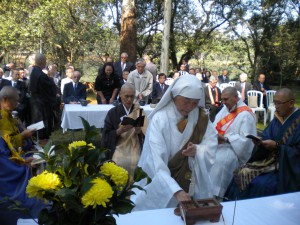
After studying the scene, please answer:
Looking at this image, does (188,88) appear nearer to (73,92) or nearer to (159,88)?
(73,92)

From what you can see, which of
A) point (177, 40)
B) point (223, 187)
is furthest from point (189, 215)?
point (177, 40)

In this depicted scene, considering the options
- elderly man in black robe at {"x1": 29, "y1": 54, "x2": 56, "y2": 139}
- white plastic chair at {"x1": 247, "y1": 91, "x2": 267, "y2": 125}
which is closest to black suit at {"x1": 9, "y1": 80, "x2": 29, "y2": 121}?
elderly man in black robe at {"x1": 29, "y1": 54, "x2": 56, "y2": 139}

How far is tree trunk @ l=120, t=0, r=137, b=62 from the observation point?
11562 mm

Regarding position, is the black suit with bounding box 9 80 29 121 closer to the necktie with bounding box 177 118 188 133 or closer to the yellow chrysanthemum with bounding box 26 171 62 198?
the necktie with bounding box 177 118 188 133

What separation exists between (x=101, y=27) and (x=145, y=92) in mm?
8418

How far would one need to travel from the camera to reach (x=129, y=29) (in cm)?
1164

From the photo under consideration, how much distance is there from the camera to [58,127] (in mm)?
8664

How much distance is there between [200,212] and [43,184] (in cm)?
98

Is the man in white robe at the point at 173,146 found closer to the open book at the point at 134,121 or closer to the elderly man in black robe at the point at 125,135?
the open book at the point at 134,121

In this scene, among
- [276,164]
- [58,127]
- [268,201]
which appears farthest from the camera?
[58,127]

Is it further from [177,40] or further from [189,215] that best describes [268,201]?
[177,40]

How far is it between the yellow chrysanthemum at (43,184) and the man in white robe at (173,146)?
125 centimetres

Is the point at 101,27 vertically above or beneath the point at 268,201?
above

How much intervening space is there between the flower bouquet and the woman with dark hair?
588 centimetres
